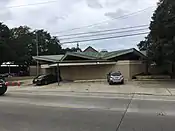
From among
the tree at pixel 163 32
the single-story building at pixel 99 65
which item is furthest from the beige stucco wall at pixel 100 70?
the tree at pixel 163 32

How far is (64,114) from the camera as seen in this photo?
12.4 meters

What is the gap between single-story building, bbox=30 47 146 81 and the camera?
44.8 m

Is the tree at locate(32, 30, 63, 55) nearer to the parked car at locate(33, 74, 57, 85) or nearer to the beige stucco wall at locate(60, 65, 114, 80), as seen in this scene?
the beige stucco wall at locate(60, 65, 114, 80)

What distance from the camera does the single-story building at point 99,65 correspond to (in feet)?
147

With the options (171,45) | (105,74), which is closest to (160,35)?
(171,45)

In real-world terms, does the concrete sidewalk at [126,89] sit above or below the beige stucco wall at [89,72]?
below

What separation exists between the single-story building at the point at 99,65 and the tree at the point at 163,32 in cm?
466

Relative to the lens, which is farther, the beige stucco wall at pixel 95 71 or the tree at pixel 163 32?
the beige stucco wall at pixel 95 71

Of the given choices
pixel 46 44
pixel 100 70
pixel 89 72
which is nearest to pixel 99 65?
pixel 100 70

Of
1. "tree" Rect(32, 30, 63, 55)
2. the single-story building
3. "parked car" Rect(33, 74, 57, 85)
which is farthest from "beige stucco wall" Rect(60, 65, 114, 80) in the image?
"tree" Rect(32, 30, 63, 55)

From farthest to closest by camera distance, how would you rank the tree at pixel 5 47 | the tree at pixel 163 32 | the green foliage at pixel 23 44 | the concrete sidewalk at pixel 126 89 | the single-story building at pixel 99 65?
the green foliage at pixel 23 44 < the tree at pixel 5 47 < the single-story building at pixel 99 65 < the tree at pixel 163 32 < the concrete sidewalk at pixel 126 89

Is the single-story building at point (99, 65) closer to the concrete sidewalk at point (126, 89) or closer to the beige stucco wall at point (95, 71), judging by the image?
the beige stucco wall at point (95, 71)

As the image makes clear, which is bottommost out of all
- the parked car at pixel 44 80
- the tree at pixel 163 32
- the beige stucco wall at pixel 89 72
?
the parked car at pixel 44 80

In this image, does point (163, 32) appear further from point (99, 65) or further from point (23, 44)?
point (23, 44)
